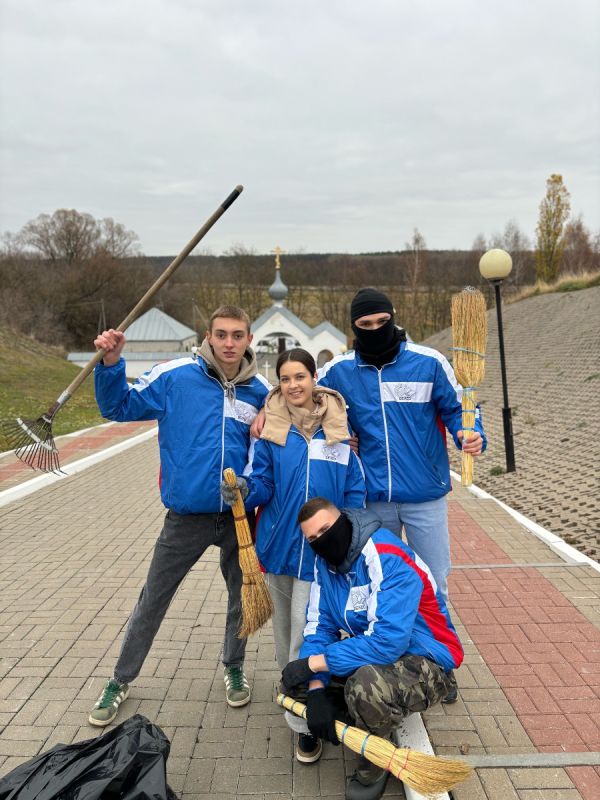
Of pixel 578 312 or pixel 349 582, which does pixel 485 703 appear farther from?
pixel 578 312

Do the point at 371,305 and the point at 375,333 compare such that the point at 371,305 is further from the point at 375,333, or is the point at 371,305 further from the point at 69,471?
the point at 69,471

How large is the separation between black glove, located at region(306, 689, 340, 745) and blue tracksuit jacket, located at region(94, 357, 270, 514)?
1015 mm

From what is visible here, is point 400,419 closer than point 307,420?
No

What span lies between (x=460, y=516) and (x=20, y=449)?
5150mm

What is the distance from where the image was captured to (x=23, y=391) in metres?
19.6

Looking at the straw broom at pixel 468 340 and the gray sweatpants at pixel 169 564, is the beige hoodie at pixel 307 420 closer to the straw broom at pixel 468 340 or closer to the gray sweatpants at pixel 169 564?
the gray sweatpants at pixel 169 564

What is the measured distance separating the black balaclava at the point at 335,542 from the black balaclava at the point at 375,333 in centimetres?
87

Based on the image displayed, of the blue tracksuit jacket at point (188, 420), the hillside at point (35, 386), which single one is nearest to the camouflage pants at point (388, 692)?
the blue tracksuit jacket at point (188, 420)

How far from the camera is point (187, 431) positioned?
3090mm

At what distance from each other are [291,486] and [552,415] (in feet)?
Answer: 41.6

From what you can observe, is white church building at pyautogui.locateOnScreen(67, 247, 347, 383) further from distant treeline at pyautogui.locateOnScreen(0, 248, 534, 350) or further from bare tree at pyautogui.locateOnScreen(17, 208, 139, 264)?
bare tree at pyautogui.locateOnScreen(17, 208, 139, 264)

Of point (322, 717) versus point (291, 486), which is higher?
point (291, 486)

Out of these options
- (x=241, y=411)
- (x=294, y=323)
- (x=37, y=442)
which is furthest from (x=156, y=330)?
(x=241, y=411)

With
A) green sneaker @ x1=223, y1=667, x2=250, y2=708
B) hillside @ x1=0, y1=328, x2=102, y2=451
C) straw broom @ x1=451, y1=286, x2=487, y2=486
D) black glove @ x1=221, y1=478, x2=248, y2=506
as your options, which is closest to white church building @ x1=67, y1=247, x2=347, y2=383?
hillside @ x1=0, y1=328, x2=102, y2=451
